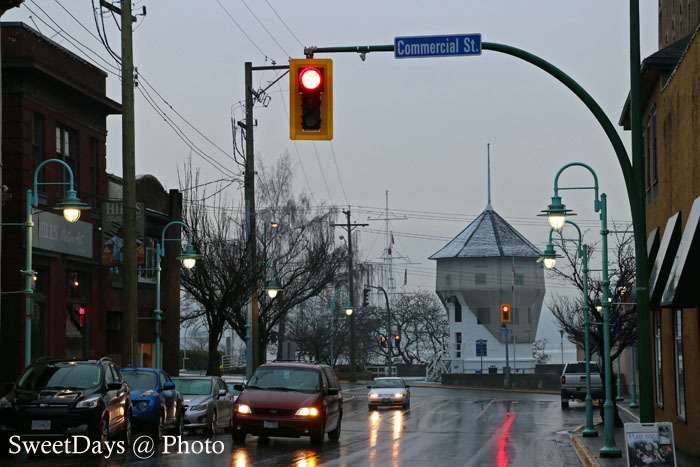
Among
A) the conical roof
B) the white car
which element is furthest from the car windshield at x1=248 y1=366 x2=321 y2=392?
the conical roof

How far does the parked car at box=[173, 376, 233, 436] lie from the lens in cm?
2525

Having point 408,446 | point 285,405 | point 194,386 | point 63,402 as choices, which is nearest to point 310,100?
point 63,402

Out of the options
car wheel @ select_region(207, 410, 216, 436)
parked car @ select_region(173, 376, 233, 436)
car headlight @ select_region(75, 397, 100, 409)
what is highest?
car headlight @ select_region(75, 397, 100, 409)

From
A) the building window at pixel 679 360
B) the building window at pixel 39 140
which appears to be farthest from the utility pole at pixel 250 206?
the building window at pixel 679 360

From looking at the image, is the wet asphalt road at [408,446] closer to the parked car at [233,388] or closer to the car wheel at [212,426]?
the car wheel at [212,426]

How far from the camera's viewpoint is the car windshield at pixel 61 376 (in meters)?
18.2

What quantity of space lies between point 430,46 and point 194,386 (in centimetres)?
1531

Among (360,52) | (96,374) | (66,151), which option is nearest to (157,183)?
(66,151)

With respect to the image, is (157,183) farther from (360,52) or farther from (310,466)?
(360,52)

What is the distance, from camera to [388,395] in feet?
142

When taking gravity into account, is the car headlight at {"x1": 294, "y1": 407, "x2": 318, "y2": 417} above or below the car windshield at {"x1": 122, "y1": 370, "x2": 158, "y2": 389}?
below

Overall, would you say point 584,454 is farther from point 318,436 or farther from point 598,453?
point 318,436

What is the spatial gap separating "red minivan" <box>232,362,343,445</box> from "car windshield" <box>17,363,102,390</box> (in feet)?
13.9

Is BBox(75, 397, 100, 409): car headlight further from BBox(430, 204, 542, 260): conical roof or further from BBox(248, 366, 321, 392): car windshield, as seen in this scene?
BBox(430, 204, 542, 260): conical roof
